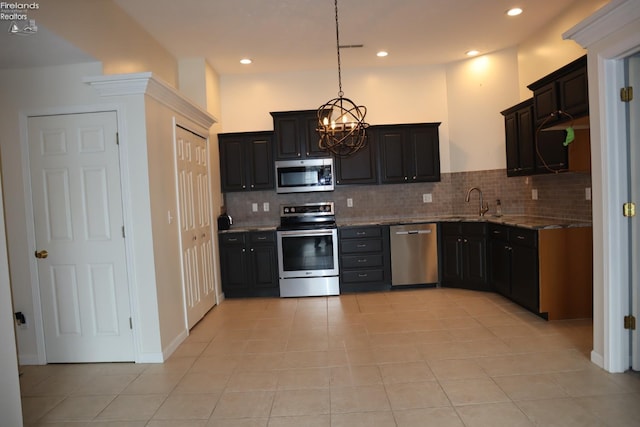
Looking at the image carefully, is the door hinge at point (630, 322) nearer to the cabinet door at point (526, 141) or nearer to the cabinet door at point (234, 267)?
the cabinet door at point (526, 141)

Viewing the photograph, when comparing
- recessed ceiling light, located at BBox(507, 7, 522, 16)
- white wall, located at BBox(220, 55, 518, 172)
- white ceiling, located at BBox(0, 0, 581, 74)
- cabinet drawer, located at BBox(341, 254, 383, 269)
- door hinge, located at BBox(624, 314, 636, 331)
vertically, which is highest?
white ceiling, located at BBox(0, 0, 581, 74)

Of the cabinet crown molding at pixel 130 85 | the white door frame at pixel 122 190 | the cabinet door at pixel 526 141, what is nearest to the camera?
the cabinet crown molding at pixel 130 85

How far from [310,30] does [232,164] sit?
208 cm

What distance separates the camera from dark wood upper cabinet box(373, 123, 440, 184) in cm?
554

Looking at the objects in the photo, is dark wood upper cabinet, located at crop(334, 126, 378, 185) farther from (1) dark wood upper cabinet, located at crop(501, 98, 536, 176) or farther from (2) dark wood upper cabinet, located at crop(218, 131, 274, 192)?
(1) dark wood upper cabinet, located at crop(501, 98, 536, 176)

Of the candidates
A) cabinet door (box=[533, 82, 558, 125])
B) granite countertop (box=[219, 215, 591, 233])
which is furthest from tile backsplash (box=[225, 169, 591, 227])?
cabinet door (box=[533, 82, 558, 125])

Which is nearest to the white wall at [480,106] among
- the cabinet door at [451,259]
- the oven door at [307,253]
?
the cabinet door at [451,259]

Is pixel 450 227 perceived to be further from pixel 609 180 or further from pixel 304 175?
pixel 609 180

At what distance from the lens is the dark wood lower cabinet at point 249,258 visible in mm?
5277

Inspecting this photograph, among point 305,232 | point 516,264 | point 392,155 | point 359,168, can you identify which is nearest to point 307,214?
point 305,232

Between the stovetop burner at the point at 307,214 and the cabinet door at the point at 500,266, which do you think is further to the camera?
the stovetop burner at the point at 307,214

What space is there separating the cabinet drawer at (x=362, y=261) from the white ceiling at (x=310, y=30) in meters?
2.61

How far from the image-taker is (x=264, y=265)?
17.3 feet

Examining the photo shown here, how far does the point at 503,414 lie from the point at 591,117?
2.09 meters
